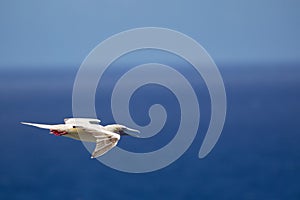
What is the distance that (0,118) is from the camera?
4082 inches

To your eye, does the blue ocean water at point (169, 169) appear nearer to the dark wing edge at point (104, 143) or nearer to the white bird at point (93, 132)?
the white bird at point (93, 132)

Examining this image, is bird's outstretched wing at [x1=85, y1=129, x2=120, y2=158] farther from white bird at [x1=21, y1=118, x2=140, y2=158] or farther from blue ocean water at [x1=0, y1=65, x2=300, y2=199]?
blue ocean water at [x1=0, y1=65, x2=300, y2=199]

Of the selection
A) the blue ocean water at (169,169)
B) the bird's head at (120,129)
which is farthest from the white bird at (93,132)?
the blue ocean water at (169,169)

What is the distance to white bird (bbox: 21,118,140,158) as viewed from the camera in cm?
852

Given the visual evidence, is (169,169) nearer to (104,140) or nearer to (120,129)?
(120,129)

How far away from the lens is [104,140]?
8.63 meters

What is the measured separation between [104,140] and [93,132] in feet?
0.63

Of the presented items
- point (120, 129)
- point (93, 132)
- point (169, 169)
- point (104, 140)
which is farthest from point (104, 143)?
point (169, 169)

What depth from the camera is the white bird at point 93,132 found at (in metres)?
8.52

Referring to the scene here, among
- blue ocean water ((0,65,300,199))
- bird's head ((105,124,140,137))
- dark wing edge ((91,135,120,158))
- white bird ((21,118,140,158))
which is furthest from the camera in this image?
blue ocean water ((0,65,300,199))

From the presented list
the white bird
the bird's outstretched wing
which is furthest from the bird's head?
the bird's outstretched wing

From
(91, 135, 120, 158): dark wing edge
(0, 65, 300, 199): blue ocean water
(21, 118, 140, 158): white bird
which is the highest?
(0, 65, 300, 199): blue ocean water

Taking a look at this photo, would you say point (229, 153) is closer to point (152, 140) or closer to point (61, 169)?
point (152, 140)

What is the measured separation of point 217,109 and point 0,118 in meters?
97.8
